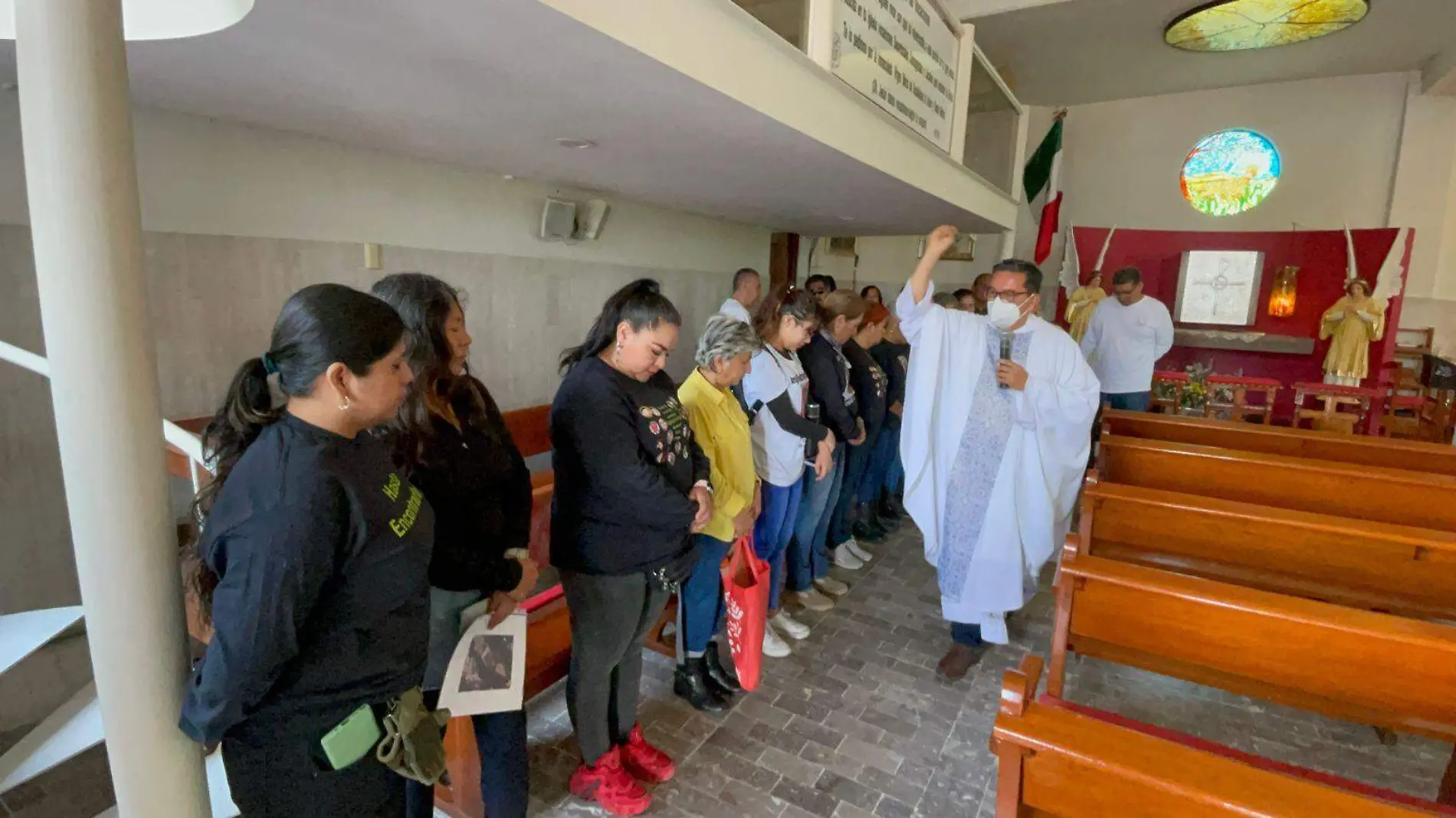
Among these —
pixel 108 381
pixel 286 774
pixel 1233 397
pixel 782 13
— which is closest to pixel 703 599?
pixel 286 774

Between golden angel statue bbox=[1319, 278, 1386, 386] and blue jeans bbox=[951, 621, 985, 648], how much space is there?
5630 millimetres

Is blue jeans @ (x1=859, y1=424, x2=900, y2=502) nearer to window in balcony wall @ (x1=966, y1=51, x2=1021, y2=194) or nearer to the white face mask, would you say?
the white face mask

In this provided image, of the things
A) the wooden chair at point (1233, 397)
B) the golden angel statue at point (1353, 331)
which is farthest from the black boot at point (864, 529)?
the golden angel statue at point (1353, 331)

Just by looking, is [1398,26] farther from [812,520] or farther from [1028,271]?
[812,520]

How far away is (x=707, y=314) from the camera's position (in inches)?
233

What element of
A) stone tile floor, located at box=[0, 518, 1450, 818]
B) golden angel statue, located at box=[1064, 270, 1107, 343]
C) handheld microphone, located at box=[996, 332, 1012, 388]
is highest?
golden angel statue, located at box=[1064, 270, 1107, 343]

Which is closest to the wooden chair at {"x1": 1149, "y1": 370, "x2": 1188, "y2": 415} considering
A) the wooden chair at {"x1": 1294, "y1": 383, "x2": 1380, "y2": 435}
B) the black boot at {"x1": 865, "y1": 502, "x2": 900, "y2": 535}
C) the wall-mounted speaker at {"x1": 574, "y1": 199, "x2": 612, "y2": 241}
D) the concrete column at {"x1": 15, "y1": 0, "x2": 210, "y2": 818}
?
the wooden chair at {"x1": 1294, "y1": 383, "x2": 1380, "y2": 435}

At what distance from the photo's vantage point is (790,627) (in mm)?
3035

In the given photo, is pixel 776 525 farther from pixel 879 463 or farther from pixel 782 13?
pixel 782 13

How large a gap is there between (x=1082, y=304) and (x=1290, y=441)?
11.3 feet

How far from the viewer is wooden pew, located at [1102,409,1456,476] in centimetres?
307

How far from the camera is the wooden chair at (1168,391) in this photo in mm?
5879

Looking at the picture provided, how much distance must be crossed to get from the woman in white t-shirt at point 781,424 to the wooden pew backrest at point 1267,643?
1132 millimetres

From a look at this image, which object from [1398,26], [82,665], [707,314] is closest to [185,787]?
[82,665]
